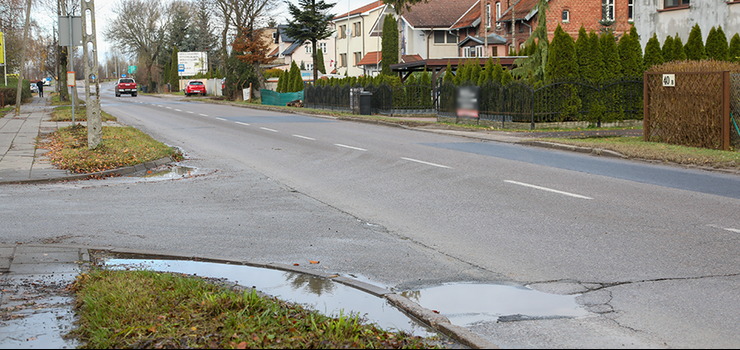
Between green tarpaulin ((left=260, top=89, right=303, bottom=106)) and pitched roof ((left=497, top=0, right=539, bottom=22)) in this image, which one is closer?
green tarpaulin ((left=260, top=89, right=303, bottom=106))

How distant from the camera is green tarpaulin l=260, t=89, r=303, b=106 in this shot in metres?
47.6

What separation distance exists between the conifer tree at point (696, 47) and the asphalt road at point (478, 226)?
11392 millimetres

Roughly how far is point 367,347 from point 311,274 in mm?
2042

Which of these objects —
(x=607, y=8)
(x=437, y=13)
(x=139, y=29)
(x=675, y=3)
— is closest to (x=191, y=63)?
(x=139, y=29)

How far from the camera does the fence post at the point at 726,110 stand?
→ 15.3m

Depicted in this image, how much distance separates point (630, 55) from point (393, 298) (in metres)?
21.2

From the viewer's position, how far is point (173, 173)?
44.0 feet

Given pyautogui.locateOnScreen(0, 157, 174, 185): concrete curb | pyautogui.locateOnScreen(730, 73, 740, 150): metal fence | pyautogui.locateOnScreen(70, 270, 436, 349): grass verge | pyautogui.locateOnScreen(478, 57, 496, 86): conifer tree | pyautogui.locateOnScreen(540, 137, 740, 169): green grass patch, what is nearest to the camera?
pyautogui.locateOnScreen(70, 270, 436, 349): grass verge

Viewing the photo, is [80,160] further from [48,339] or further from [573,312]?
[573,312]

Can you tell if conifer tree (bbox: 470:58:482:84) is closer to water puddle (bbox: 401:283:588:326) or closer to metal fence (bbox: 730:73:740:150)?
metal fence (bbox: 730:73:740:150)

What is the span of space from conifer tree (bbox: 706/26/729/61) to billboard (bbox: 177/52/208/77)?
264ft

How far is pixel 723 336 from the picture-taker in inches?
177

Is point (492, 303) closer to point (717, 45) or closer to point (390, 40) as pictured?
point (717, 45)

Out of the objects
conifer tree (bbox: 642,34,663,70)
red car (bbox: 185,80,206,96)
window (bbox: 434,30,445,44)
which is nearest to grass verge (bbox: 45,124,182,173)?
conifer tree (bbox: 642,34,663,70)
